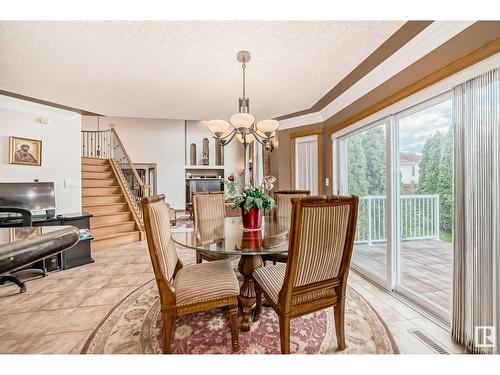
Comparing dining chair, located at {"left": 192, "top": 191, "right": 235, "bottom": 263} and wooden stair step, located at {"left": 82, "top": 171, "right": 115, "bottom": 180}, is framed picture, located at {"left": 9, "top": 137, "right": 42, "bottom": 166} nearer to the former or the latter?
wooden stair step, located at {"left": 82, "top": 171, "right": 115, "bottom": 180}

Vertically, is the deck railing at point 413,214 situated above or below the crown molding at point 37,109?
below

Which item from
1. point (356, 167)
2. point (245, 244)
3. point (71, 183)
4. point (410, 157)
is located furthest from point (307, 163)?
point (71, 183)

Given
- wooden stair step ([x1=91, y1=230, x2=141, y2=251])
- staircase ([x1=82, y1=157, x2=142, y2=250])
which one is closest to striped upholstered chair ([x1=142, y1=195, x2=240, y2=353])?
wooden stair step ([x1=91, y1=230, x2=141, y2=251])

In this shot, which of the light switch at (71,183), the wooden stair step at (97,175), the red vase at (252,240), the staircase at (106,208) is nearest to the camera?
the red vase at (252,240)

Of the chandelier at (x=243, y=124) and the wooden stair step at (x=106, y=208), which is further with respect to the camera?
the wooden stair step at (x=106, y=208)

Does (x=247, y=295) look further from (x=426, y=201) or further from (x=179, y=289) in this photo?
(x=426, y=201)

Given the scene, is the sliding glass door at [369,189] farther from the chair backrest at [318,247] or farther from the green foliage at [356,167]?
the chair backrest at [318,247]

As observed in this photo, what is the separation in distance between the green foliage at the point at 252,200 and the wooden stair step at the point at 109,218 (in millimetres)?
3644

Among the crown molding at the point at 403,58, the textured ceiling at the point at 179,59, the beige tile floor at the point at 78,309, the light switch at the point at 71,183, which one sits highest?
the textured ceiling at the point at 179,59

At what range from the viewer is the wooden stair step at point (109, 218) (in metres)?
4.43

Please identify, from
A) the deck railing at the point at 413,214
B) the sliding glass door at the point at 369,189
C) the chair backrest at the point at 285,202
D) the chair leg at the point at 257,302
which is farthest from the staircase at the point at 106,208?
the deck railing at the point at 413,214

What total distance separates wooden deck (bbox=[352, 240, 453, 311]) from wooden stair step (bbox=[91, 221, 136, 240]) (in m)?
4.30

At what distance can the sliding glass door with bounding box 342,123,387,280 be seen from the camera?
2801 mm
